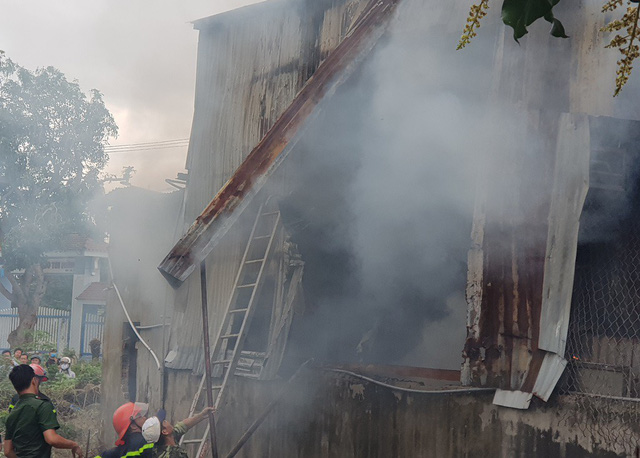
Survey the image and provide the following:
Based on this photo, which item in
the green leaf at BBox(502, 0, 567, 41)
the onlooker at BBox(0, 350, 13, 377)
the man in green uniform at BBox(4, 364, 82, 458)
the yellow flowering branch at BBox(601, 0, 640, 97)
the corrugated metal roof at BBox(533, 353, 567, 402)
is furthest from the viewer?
the onlooker at BBox(0, 350, 13, 377)

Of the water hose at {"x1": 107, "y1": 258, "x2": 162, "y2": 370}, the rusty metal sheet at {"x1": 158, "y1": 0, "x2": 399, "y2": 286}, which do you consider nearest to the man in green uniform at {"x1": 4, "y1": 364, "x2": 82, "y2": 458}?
the rusty metal sheet at {"x1": 158, "y1": 0, "x2": 399, "y2": 286}

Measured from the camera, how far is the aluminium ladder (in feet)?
27.7

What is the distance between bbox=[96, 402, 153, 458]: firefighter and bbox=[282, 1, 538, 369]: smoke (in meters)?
2.36

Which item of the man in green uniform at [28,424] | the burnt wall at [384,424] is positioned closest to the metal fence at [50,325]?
the burnt wall at [384,424]

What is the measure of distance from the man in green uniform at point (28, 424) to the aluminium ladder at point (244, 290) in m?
2.11

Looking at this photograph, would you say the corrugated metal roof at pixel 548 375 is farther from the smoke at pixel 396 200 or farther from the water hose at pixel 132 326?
the water hose at pixel 132 326

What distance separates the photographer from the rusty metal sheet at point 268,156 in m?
6.50

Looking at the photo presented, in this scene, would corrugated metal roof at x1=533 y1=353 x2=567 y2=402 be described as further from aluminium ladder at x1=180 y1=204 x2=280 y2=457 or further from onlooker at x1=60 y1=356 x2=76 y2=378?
onlooker at x1=60 y1=356 x2=76 y2=378

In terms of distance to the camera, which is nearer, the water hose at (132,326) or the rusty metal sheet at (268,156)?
the rusty metal sheet at (268,156)

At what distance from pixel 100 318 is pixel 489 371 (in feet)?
94.3

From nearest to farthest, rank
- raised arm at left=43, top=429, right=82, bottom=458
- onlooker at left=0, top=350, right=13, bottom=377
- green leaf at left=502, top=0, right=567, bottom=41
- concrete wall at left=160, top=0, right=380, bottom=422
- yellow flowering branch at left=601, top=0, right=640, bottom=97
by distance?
green leaf at left=502, top=0, right=567, bottom=41, yellow flowering branch at left=601, top=0, right=640, bottom=97, raised arm at left=43, top=429, right=82, bottom=458, concrete wall at left=160, top=0, right=380, bottom=422, onlooker at left=0, top=350, right=13, bottom=377

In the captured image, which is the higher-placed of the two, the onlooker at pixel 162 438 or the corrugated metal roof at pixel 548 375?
the corrugated metal roof at pixel 548 375

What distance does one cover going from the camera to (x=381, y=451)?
22.1ft

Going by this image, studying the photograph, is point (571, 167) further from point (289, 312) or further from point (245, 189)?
point (289, 312)
